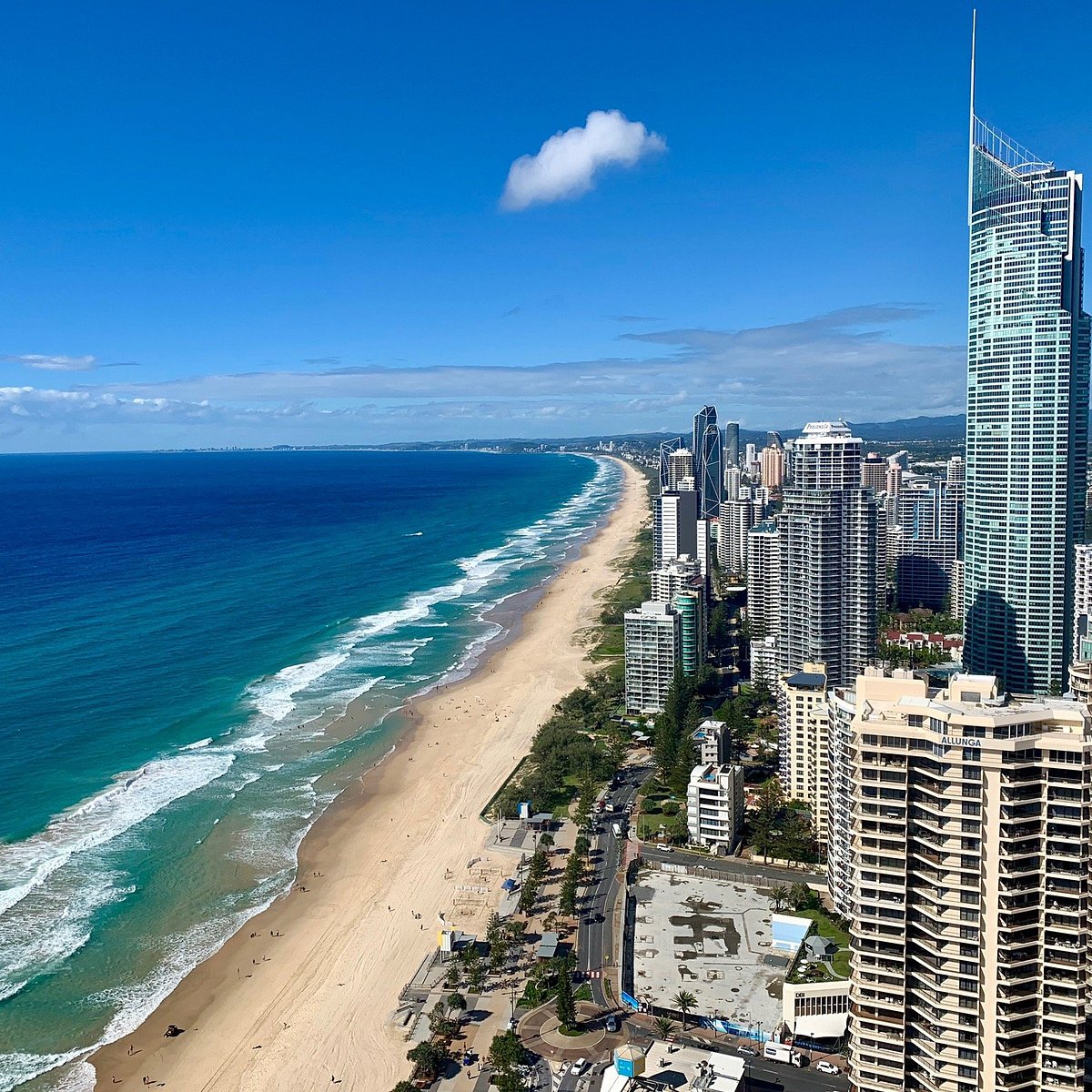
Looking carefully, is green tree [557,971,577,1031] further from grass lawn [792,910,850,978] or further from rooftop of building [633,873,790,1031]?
grass lawn [792,910,850,978]

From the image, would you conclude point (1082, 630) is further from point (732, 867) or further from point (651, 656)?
point (732, 867)

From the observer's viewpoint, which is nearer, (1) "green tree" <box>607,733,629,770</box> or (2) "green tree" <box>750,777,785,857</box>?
(2) "green tree" <box>750,777,785,857</box>

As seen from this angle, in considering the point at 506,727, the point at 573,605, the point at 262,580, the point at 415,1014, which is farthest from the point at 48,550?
the point at 415,1014

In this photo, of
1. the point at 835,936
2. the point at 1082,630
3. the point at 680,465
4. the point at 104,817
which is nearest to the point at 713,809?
the point at 835,936

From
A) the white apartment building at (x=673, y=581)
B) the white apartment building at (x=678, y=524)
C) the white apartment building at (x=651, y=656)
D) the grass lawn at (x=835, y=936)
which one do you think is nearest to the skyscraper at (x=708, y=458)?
the white apartment building at (x=678, y=524)

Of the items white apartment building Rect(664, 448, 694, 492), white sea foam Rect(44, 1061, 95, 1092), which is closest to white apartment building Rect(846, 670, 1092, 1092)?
white sea foam Rect(44, 1061, 95, 1092)

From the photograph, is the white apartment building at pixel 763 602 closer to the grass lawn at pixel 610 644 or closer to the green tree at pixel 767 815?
the grass lawn at pixel 610 644
